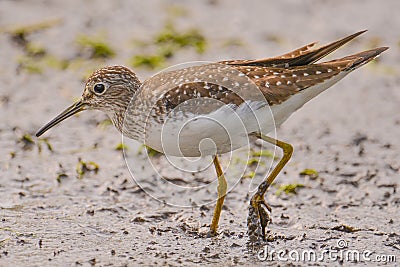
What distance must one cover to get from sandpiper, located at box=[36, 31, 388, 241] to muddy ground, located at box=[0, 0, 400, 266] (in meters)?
0.69

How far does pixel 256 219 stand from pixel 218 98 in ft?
4.11

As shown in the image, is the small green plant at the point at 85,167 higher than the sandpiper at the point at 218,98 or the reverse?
the reverse

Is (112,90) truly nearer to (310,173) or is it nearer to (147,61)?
(310,173)

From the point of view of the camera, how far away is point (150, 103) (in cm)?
779

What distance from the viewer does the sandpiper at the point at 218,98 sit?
7.53m

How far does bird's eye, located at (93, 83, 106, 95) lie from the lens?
8242mm

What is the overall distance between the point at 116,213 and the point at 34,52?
14.5 feet

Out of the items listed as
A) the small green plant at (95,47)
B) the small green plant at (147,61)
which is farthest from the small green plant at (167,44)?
the small green plant at (95,47)

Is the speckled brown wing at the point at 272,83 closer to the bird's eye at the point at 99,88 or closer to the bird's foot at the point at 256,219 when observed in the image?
the bird's eye at the point at 99,88

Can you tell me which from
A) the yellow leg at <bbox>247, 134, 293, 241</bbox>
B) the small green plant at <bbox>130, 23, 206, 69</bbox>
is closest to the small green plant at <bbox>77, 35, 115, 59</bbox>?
the small green plant at <bbox>130, 23, 206, 69</bbox>

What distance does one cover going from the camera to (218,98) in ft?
24.9

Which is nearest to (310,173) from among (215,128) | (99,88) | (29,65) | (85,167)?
(215,128)

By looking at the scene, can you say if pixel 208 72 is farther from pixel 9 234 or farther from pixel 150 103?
pixel 9 234

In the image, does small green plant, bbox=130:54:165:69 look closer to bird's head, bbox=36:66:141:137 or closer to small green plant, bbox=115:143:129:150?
small green plant, bbox=115:143:129:150
